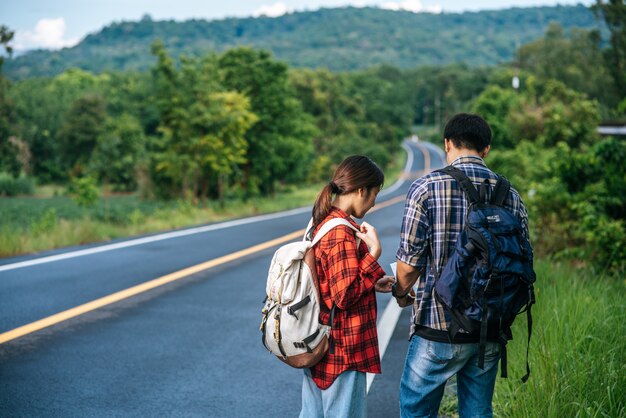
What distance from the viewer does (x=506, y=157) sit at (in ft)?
90.8

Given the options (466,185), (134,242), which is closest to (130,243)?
(134,242)

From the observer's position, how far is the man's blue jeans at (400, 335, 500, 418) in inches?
120

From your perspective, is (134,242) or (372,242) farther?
(134,242)

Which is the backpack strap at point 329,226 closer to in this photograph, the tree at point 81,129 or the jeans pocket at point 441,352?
the jeans pocket at point 441,352

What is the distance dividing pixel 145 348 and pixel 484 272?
157 inches

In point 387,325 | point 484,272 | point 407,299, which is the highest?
point 484,272

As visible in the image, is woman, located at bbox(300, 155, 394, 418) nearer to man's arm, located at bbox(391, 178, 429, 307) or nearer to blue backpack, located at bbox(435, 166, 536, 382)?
man's arm, located at bbox(391, 178, 429, 307)

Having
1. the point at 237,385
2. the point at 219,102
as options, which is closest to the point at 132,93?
the point at 219,102

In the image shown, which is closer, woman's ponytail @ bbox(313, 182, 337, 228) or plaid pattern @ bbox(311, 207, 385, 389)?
plaid pattern @ bbox(311, 207, 385, 389)

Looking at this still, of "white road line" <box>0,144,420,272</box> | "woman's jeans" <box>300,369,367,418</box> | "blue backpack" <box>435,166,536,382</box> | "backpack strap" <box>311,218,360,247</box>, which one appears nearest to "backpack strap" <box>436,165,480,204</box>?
"blue backpack" <box>435,166,536,382</box>

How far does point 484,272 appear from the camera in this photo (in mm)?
2789

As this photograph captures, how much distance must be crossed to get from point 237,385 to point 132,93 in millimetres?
80153

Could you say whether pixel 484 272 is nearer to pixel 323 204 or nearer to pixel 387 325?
pixel 323 204

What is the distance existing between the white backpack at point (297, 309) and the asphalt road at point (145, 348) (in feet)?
5.44
